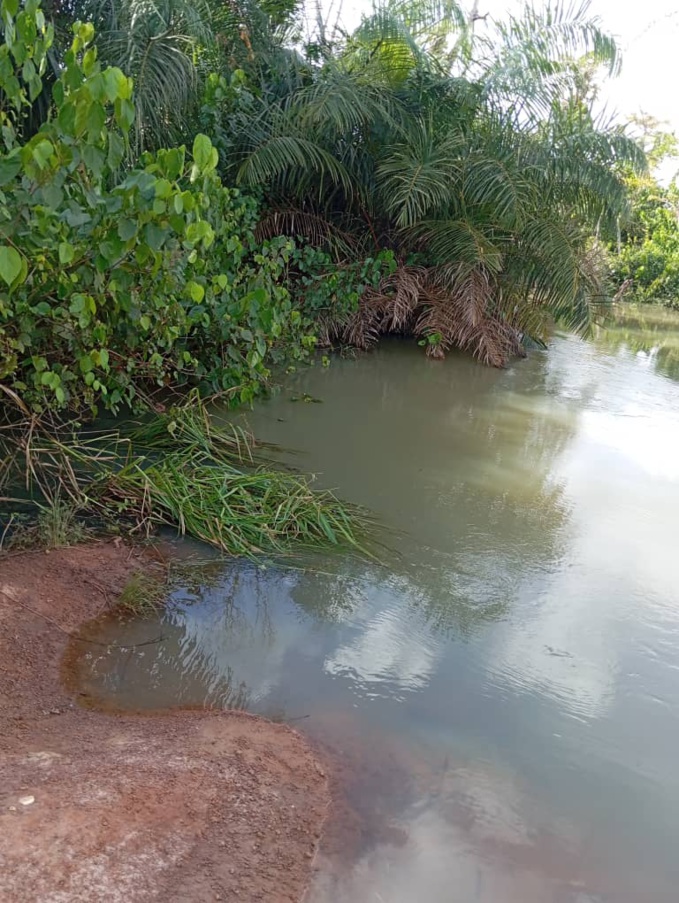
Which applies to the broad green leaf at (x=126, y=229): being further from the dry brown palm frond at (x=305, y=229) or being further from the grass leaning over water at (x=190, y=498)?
the dry brown palm frond at (x=305, y=229)

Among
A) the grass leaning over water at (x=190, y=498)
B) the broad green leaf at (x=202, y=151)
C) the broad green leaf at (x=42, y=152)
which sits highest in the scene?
the broad green leaf at (x=202, y=151)

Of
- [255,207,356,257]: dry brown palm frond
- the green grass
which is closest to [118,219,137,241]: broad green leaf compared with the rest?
the green grass

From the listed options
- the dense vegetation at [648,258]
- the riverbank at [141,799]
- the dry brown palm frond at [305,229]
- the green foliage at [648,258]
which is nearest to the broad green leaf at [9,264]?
the riverbank at [141,799]

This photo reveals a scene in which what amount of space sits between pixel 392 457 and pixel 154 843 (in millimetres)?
3796

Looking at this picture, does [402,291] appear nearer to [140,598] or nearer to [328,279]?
[328,279]

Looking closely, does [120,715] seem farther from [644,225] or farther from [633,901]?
[644,225]

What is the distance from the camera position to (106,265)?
3277 mm

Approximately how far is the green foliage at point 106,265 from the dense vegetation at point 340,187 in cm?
3

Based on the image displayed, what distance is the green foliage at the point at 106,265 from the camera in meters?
2.69

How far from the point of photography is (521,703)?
116 inches

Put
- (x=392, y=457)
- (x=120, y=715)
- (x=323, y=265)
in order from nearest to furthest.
→ (x=120, y=715) → (x=392, y=457) → (x=323, y=265)

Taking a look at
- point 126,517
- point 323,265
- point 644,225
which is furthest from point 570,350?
point 644,225

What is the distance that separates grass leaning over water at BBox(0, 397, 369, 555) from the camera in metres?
3.90

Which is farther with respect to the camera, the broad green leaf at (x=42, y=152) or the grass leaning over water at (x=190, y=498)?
the grass leaning over water at (x=190, y=498)
